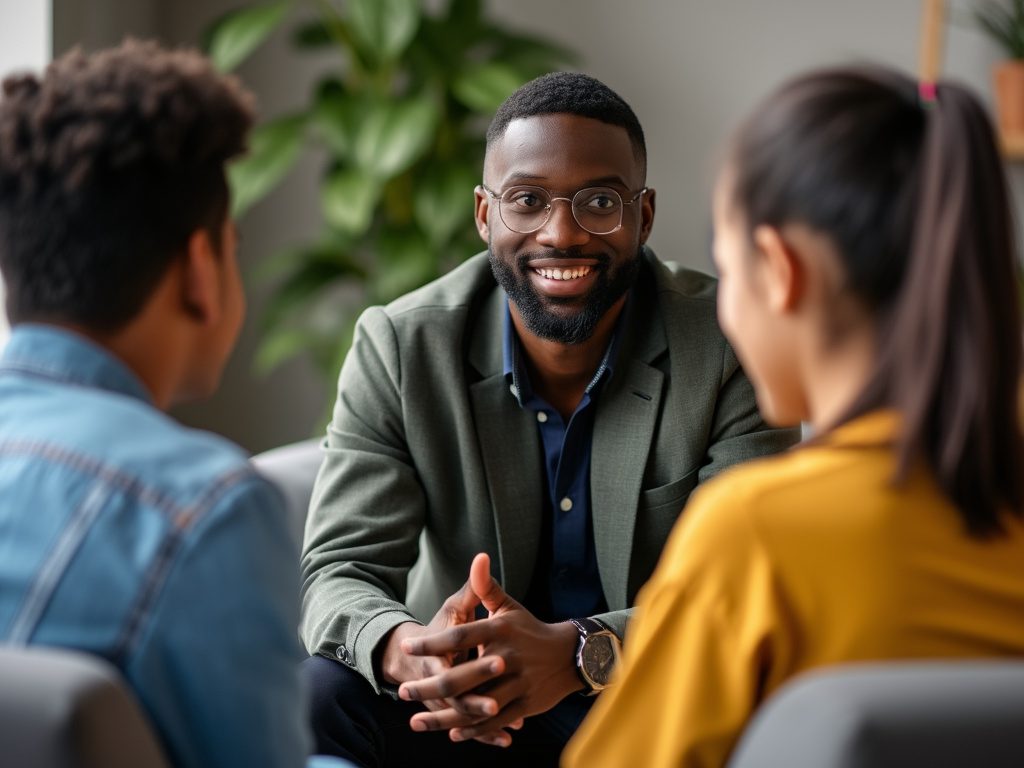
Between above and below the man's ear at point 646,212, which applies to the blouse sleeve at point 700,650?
below

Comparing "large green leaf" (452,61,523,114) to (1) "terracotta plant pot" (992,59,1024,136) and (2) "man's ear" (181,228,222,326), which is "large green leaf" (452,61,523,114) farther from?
(2) "man's ear" (181,228,222,326)

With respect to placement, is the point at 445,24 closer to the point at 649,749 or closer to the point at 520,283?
the point at 520,283

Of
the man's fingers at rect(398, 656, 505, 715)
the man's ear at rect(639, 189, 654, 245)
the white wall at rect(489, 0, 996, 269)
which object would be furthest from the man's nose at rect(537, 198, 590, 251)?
the white wall at rect(489, 0, 996, 269)

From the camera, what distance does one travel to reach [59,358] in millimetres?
973

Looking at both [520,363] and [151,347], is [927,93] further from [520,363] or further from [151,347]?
[520,363]

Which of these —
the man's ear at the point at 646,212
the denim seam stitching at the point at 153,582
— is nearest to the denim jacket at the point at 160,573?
the denim seam stitching at the point at 153,582

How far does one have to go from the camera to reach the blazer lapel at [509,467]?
178cm

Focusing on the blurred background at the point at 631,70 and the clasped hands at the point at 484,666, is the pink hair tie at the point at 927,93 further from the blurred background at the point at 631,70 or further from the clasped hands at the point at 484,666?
the blurred background at the point at 631,70

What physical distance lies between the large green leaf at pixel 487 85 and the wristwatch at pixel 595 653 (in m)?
1.70

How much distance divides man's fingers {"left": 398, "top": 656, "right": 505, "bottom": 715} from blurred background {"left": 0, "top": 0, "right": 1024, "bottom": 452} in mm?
1874

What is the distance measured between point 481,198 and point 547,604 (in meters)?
0.61

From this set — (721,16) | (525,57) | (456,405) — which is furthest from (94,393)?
(721,16)

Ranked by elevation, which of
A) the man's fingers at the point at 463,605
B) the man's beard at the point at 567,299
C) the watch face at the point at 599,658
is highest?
the man's beard at the point at 567,299

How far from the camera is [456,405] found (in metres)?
1.80
